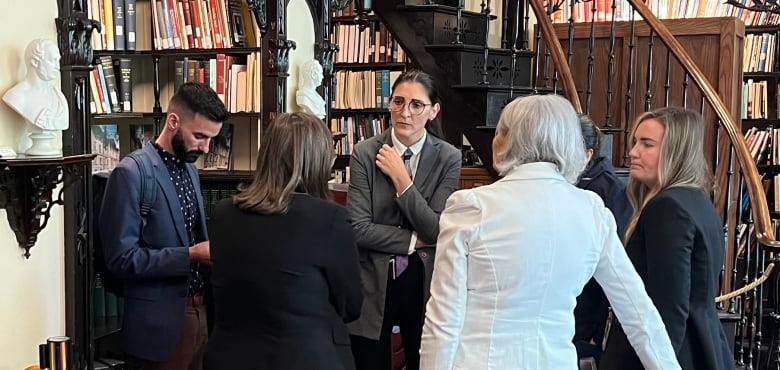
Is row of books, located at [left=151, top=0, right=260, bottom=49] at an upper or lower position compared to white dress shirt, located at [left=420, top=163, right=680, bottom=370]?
upper

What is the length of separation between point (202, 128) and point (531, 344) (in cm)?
134

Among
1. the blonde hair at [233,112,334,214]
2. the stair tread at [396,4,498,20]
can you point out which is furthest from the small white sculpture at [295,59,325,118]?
the blonde hair at [233,112,334,214]

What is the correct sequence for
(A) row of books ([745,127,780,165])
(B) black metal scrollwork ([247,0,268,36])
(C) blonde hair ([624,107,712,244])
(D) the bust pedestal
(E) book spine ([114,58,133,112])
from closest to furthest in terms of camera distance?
(C) blonde hair ([624,107,712,244]) < (D) the bust pedestal < (B) black metal scrollwork ([247,0,268,36]) < (E) book spine ([114,58,133,112]) < (A) row of books ([745,127,780,165])

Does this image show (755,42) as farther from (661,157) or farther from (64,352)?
(64,352)

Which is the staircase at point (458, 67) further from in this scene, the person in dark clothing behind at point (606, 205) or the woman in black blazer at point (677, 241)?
the woman in black blazer at point (677, 241)

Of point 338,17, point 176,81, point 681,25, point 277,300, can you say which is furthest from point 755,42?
point 277,300

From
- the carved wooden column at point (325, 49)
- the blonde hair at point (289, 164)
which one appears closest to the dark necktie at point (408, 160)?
the blonde hair at point (289, 164)

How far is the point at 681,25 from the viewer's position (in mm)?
5426

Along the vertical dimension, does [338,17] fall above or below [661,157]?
above

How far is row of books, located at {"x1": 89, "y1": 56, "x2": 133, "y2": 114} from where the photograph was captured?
3.94 metres

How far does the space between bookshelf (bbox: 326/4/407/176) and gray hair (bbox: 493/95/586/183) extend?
490cm

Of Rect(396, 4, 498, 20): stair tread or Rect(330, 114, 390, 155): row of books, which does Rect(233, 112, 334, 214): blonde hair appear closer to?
Result: Rect(396, 4, 498, 20): stair tread

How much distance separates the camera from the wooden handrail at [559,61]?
4.21 metres

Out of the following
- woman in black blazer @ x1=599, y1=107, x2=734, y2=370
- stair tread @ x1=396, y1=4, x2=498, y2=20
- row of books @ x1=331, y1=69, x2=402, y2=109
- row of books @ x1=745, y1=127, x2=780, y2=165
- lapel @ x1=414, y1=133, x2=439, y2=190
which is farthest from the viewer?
row of books @ x1=331, y1=69, x2=402, y2=109
